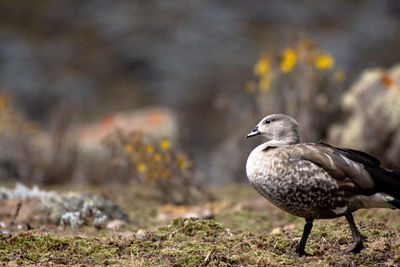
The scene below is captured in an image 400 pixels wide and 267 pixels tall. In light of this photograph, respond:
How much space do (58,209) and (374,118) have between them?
4.77 meters

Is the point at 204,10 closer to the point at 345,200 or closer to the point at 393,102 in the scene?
the point at 393,102

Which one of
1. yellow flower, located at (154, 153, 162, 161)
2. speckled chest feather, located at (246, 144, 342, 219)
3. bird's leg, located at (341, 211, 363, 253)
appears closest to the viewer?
speckled chest feather, located at (246, 144, 342, 219)

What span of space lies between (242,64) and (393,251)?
13.4 m

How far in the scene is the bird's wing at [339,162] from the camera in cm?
402

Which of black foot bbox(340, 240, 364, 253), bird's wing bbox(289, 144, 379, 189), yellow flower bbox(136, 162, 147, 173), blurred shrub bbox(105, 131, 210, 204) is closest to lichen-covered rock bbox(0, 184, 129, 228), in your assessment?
yellow flower bbox(136, 162, 147, 173)

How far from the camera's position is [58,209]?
18.7 ft

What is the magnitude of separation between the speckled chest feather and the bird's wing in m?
0.04

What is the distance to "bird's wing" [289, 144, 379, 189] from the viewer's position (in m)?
4.02

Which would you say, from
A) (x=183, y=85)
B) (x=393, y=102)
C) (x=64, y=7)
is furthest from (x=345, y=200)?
(x=64, y=7)

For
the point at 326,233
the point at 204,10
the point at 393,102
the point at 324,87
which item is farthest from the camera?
the point at 204,10

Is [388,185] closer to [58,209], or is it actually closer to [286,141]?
[286,141]

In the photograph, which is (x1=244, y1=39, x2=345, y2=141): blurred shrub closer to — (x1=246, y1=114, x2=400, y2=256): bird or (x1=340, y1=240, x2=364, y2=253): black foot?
(x1=246, y1=114, x2=400, y2=256): bird

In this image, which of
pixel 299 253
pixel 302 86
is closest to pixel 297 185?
pixel 299 253

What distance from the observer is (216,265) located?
12.9 ft
